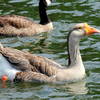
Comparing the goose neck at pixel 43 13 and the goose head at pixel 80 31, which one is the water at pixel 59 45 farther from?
the goose head at pixel 80 31

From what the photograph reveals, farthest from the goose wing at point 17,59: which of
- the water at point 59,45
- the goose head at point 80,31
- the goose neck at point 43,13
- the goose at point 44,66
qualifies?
the goose neck at point 43,13

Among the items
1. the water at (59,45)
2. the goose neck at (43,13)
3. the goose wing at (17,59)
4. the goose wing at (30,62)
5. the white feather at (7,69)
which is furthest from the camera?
the goose neck at (43,13)

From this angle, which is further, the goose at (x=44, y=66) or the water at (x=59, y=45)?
the goose at (x=44, y=66)

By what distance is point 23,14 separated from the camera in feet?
71.6

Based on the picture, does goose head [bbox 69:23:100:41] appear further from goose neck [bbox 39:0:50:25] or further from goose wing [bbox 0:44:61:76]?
goose neck [bbox 39:0:50:25]

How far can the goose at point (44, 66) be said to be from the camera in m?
15.0

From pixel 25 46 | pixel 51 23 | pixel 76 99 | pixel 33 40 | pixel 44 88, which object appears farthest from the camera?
pixel 51 23

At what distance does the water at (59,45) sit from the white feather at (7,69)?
0.24 meters

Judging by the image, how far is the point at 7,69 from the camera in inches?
603

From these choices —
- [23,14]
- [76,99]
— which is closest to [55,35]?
[23,14]

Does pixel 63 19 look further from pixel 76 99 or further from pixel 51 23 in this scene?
pixel 76 99

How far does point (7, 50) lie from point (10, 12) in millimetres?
6816

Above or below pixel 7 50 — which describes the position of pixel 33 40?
below

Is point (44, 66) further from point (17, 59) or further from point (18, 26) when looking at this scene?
point (18, 26)
